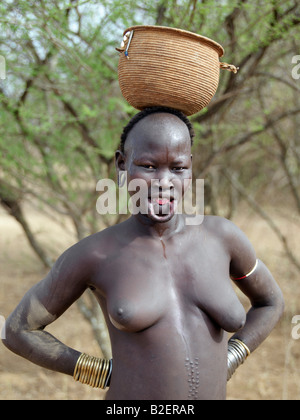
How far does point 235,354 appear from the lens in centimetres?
180

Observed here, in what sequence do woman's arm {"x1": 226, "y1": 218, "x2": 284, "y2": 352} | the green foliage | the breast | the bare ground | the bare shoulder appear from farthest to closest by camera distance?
1. the bare ground
2. the green foliage
3. woman's arm {"x1": 226, "y1": 218, "x2": 284, "y2": 352}
4. the bare shoulder
5. the breast

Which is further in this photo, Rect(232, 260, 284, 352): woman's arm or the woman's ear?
Rect(232, 260, 284, 352): woman's arm

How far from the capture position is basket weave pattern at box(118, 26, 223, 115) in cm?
150

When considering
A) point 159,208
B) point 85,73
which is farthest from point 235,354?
point 85,73

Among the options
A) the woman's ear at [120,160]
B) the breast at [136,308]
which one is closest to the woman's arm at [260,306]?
the breast at [136,308]

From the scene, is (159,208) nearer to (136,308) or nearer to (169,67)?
(136,308)

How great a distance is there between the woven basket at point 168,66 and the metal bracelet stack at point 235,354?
993 millimetres

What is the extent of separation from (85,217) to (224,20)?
6.65 ft

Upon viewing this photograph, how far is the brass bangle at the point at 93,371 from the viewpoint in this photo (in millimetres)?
1660

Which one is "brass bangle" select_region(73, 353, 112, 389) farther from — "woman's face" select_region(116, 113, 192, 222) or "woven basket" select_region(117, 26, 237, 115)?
"woven basket" select_region(117, 26, 237, 115)

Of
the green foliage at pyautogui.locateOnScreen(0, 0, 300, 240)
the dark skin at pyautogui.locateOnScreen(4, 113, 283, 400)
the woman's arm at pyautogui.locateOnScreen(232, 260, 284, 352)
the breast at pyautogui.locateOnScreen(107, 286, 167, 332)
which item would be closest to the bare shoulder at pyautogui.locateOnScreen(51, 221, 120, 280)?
the dark skin at pyautogui.locateOnScreen(4, 113, 283, 400)

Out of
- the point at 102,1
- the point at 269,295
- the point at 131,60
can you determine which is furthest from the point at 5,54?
the point at 269,295

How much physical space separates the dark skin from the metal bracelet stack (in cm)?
12

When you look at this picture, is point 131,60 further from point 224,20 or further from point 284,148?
point 284,148
